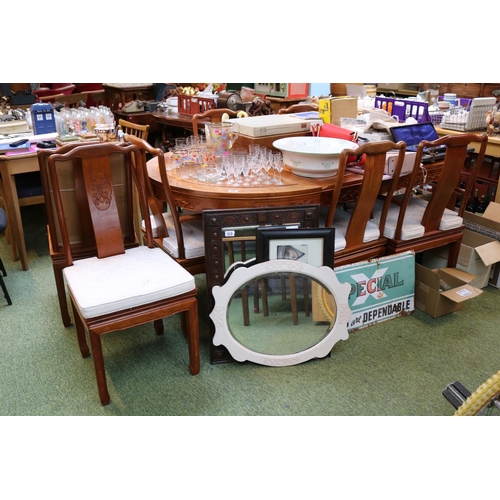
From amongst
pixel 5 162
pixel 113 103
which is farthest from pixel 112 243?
pixel 113 103

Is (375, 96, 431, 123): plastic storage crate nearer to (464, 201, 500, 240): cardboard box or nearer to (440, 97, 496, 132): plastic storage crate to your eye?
(440, 97, 496, 132): plastic storage crate

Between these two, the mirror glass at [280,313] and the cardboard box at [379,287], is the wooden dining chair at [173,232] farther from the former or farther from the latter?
the cardboard box at [379,287]

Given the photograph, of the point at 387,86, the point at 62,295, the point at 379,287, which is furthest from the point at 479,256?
the point at 387,86

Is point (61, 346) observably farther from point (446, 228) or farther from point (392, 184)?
point (446, 228)

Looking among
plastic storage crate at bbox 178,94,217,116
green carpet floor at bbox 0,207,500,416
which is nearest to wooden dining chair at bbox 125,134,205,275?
green carpet floor at bbox 0,207,500,416

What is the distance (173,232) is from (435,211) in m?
1.48

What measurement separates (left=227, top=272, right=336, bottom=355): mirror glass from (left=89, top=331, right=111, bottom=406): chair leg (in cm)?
57

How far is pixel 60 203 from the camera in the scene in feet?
6.82

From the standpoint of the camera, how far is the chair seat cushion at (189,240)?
7.70ft

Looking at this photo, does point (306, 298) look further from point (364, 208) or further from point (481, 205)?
point (481, 205)

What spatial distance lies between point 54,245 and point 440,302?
203 cm

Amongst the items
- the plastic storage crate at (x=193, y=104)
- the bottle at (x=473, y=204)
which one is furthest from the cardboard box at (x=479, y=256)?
the plastic storage crate at (x=193, y=104)

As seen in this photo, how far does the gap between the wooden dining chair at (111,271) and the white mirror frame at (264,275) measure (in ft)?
0.43

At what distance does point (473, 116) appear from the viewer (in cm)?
357
